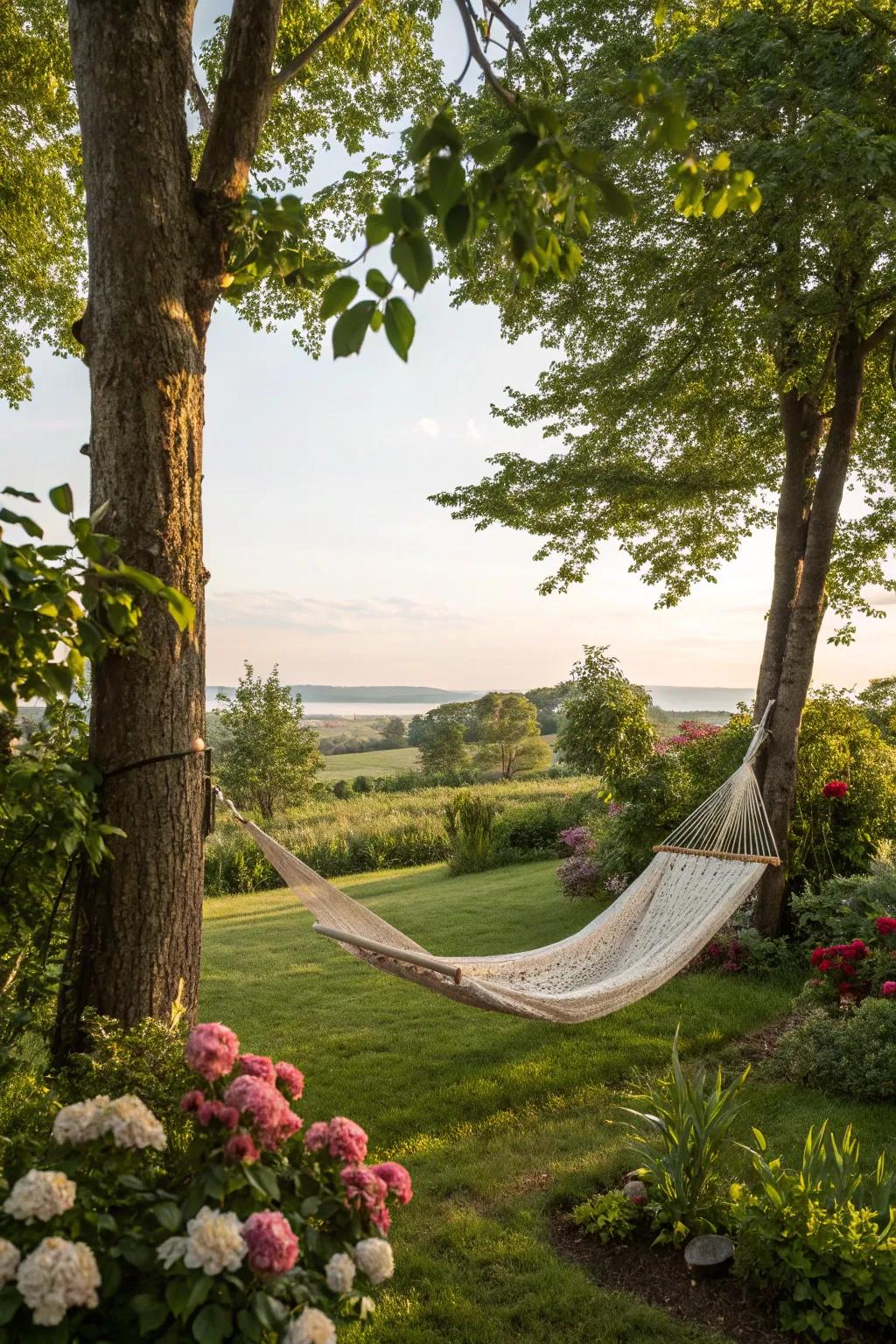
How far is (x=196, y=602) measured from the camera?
1.99 m

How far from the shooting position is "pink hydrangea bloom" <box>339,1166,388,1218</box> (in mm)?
1088

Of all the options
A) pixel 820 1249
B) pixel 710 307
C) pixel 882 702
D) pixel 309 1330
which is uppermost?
pixel 710 307

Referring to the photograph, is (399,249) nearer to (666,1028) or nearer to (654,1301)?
(654,1301)

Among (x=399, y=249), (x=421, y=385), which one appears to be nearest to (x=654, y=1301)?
(x=399, y=249)

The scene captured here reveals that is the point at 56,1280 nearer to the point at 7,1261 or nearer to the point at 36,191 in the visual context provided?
the point at 7,1261

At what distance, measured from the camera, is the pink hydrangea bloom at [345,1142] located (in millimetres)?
1110

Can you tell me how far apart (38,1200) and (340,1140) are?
36cm

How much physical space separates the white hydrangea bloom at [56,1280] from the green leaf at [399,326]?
3.14 feet

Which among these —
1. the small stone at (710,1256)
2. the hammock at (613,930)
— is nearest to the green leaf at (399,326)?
the hammock at (613,930)

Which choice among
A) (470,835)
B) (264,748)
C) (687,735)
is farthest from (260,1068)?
(264,748)

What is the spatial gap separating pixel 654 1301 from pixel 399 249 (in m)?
2.16

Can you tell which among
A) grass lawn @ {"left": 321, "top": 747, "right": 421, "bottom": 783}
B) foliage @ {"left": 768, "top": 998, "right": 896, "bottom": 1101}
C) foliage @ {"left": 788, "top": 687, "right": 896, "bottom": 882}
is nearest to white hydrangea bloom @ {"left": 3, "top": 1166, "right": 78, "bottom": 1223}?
foliage @ {"left": 768, "top": 998, "right": 896, "bottom": 1101}

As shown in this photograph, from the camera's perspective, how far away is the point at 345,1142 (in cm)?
111

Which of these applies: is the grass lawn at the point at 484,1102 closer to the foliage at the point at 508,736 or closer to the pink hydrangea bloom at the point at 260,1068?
the pink hydrangea bloom at the point at 260,1068
